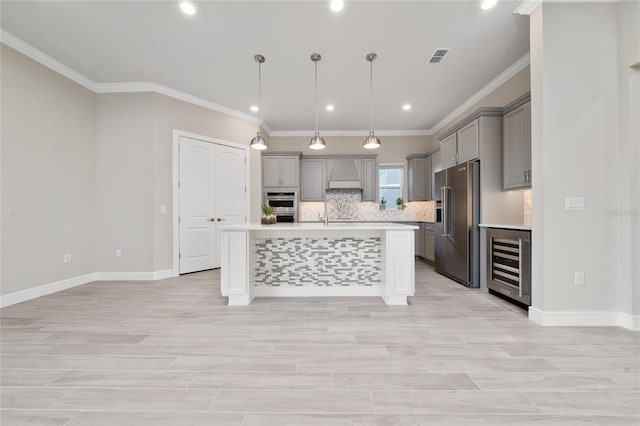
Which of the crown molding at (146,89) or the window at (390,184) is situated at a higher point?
the crown molding at (146,89)

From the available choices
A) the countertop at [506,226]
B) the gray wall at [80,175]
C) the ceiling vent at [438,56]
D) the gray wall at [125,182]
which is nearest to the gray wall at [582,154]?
the countertop at [506,226]

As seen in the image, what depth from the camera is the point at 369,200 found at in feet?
22.6

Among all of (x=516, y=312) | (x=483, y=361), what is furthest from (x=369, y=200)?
(x=483, y=361)

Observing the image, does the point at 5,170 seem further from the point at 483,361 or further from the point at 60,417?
the point at 483,361

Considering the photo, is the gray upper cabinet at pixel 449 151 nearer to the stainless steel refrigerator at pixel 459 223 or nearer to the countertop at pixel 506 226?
the stainless steel refrigerator at pixel 459 223

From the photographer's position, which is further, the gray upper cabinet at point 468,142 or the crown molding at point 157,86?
the gray upper cabinet at point 468,142

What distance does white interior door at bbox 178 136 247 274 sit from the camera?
16.6ft

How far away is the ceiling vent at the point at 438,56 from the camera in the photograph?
3614 mm

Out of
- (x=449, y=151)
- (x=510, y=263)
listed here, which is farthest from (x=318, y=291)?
(x=449, y=151)

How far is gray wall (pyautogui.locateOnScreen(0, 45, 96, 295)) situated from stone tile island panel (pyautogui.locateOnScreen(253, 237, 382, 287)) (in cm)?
273

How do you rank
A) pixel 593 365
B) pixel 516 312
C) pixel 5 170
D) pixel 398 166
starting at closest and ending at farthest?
pixel 593 365 < pixel 516 312 < pixel 5 170 < pixel 398 166

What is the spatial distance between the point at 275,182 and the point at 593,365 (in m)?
5.73

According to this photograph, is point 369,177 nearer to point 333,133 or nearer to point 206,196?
point 333,133

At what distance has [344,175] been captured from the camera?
22.4 ft
